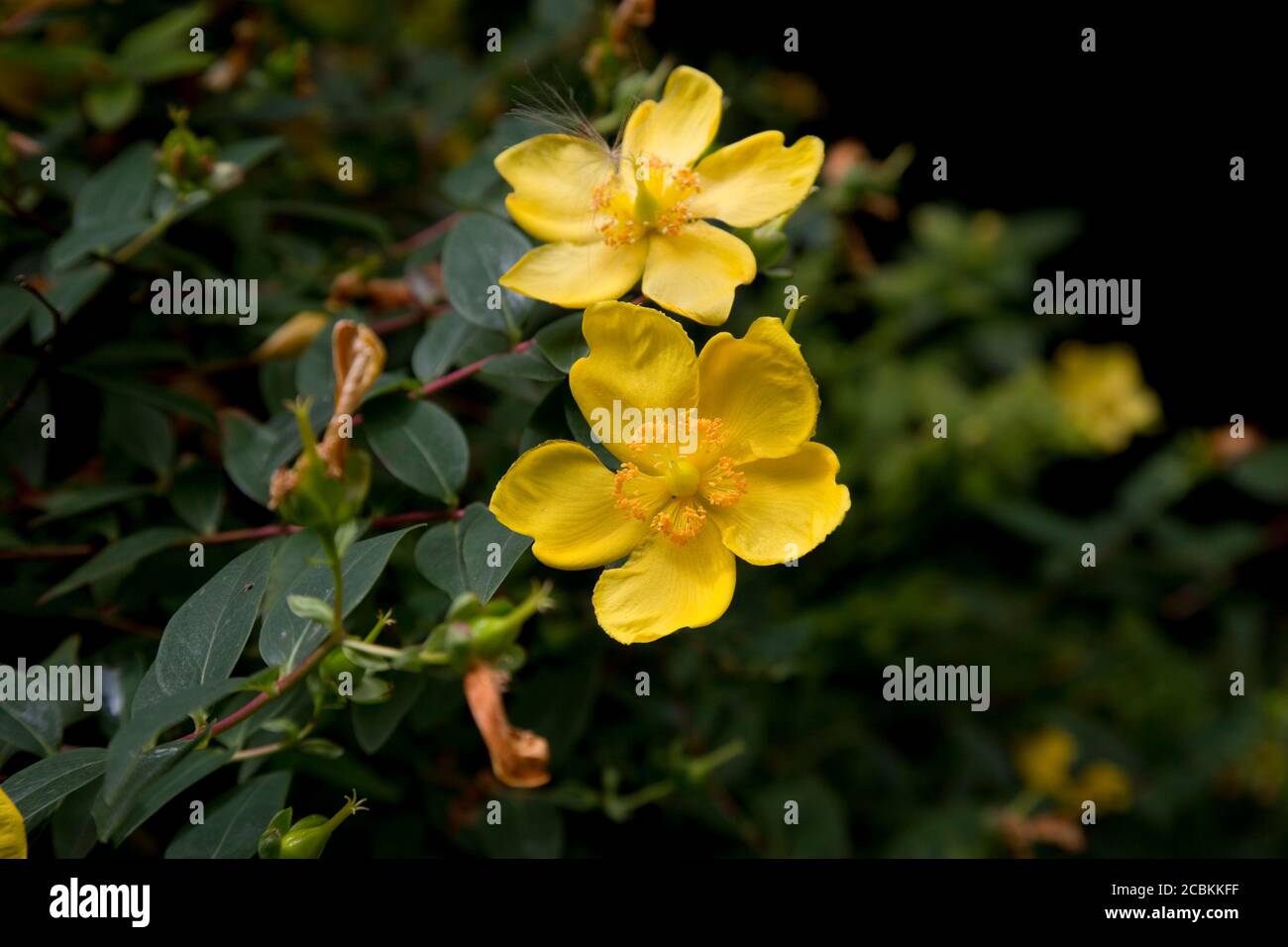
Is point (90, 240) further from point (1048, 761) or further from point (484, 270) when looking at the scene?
point (1048, 761)

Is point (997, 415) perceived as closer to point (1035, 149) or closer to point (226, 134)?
point (1035, 149)

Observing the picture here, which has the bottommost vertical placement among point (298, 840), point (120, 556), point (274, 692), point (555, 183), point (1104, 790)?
point (1104, 790)

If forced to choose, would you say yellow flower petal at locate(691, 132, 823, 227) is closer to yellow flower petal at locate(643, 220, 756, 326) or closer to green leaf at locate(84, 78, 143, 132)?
yellow flower petal at locate(643, 220, 756, 326)

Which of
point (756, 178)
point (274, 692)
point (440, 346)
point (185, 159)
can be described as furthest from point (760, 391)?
point (185, 159)

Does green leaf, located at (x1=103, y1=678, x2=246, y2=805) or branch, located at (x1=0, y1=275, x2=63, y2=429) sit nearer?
green leaf, located at (x1=103, y1=678, x2=246, y2=805)

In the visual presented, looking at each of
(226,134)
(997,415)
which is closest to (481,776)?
(226,134)

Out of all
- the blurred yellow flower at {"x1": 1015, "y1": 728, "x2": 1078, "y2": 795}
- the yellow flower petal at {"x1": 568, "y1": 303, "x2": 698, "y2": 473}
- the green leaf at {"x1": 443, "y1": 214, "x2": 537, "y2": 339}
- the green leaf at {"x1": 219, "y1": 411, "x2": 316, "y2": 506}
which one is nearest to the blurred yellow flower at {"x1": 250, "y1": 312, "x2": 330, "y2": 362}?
the green leaf at {"x1": 219, "y1": 411, "x2": 316, "y2": 506}

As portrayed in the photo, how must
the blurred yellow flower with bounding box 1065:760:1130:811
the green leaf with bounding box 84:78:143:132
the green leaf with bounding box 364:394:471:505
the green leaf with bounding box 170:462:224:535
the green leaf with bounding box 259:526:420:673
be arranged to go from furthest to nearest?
the blurred yellow flower with bounding box 1065:760:1130:811 < the green leaf with bounding box 84:78:143:132 < the green leaf with bounding box 170:462:224:535 < the green leaf with bounding box 364:394:471:505 < the green leaf with bounding box 259:526:420:673
